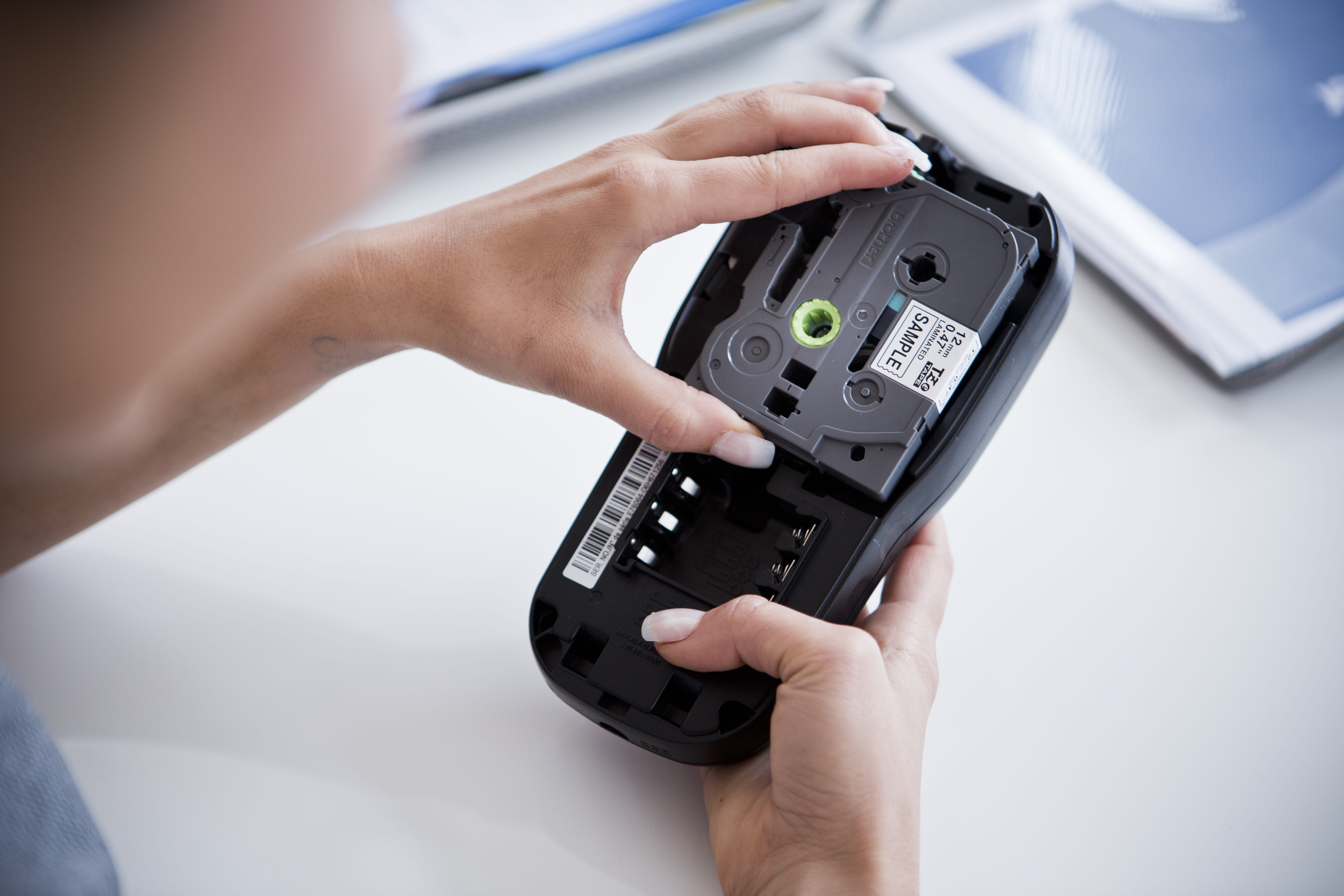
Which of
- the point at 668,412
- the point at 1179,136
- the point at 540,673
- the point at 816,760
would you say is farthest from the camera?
the point at 1179,136

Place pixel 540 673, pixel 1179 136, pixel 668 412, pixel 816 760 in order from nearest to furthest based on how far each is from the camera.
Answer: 1. pixel 816 760
2. pixel 668 412
3. pixel 540 673
4. pixel 1179 136

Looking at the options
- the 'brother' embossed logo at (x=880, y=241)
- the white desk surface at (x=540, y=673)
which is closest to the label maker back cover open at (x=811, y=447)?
the 'brother' embossed logo at (x=880, y=241)

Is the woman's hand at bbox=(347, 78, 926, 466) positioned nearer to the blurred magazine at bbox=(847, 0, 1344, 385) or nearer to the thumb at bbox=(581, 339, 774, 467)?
the thumb at bbox=(581, 339, 774, 467)

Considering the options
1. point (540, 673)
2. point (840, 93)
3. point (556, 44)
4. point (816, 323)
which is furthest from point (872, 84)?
point (540, 673)

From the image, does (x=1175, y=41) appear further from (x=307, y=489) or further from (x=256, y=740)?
(x=256, y=740)

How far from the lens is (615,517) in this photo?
957 mm

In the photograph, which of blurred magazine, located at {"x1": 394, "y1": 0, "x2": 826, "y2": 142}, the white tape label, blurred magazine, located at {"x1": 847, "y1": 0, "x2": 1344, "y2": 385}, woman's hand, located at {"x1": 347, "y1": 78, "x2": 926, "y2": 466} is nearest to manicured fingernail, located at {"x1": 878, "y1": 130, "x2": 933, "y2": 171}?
woman's hand, located at {"x1": 347, "y1": 78, "x2": 926, "y2": 466}

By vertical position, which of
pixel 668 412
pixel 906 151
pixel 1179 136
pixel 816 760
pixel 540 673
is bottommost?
pixel 540 673

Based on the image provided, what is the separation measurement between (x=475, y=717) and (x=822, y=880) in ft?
1.35

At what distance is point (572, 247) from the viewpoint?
0.93 metres

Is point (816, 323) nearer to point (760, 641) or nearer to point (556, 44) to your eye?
point (760, 641)

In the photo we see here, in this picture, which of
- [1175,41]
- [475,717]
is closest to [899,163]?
[475,717]

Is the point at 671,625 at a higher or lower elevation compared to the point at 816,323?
lower

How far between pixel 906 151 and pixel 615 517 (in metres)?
0.52
